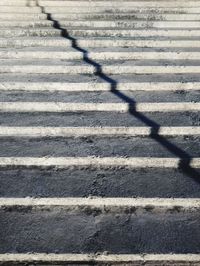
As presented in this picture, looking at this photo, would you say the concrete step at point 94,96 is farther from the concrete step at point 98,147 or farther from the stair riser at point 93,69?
the concrete step at point 98,147

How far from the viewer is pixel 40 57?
4.75 m

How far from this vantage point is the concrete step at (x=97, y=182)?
9.79 feet

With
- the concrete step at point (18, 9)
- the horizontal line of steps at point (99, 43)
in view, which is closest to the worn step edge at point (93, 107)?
the horizontal line of steps at point (99, 43)

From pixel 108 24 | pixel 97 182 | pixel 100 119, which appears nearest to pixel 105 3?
pixel 108 24

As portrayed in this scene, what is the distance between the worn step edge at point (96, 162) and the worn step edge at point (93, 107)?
0.80 meters

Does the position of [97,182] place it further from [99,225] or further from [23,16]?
[23,16]

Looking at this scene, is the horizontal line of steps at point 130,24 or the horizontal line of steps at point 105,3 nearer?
the horizontal line of steps at point 130,24

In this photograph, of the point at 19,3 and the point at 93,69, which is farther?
the point at 19,3

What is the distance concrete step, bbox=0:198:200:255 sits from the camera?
260cm

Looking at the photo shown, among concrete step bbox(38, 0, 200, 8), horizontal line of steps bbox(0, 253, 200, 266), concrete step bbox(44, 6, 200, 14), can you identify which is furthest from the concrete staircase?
concrete step bbox(38, 0, 200, 8)

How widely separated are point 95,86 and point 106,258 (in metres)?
2.20

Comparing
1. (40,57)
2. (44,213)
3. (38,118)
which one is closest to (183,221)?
(44,213)

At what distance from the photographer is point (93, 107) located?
3.89 m

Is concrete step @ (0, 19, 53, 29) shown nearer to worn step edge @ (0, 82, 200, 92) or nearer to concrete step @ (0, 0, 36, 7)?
concrete step @ (0, 0, 36, 7)
